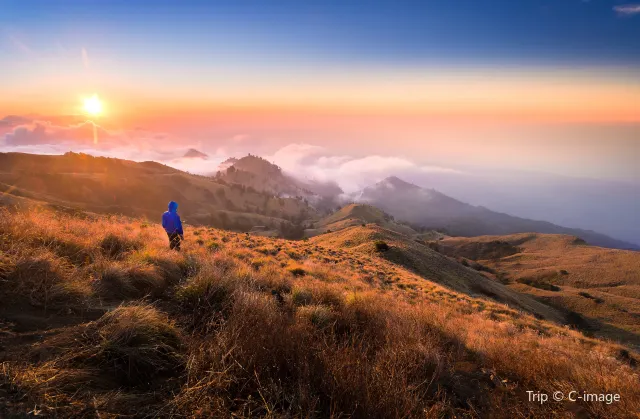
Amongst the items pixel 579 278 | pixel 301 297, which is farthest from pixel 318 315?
pixel 579 278

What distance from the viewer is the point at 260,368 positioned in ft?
12.2

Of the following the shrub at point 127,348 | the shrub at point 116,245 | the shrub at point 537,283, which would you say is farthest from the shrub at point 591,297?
the shrub at point 127,348

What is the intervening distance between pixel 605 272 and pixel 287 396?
85.9 metres

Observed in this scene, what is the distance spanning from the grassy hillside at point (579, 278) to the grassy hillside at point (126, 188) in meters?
97.1

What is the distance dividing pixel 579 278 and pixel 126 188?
530ft

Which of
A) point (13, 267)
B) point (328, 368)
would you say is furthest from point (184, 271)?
point (328, 368)

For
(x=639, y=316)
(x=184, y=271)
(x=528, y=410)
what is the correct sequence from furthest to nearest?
1. (x=639, y=316)
2. (x=184, y=271)
3. (x=528, y=410)

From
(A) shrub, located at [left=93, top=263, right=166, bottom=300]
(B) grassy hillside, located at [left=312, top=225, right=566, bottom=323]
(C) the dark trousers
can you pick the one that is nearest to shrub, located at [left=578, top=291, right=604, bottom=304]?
(B) grassy hillside, located at [left=312, top=225, right=566, bottom=323]

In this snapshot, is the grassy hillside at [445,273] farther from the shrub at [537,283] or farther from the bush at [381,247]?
the shrub at [537,283]

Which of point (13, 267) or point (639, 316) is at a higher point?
point (13, 267)

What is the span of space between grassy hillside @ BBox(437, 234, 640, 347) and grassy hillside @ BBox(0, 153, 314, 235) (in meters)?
97.1

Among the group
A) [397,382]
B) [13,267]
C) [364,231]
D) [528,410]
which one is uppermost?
[13,267]

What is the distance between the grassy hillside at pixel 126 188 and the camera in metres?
113

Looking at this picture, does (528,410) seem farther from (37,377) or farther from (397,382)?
(37,377)
